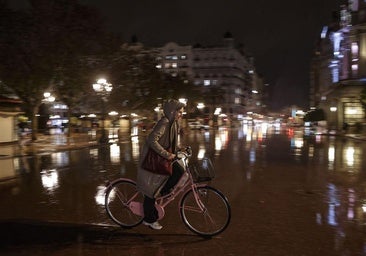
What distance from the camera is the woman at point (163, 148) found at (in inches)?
274

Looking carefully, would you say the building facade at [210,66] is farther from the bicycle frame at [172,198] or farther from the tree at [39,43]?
the bicycle frame at [172,198]

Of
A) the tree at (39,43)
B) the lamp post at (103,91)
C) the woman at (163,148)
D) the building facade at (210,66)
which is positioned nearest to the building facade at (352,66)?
the lamp post at (103,91)

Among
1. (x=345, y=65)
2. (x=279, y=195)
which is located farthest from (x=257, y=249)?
(x=345, y=65)

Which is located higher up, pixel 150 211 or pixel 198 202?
pixel 198 202

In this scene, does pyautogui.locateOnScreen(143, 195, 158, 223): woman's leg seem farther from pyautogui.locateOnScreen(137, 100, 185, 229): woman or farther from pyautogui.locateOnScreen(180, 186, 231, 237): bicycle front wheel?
pyautogui.locateOnScreen(180, 186, 231, 237): bicycle front wheel

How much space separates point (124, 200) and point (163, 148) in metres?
1.39

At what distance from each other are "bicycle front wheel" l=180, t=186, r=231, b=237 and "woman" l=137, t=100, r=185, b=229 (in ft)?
1.27

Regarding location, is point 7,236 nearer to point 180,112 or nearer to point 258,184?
point 180,112

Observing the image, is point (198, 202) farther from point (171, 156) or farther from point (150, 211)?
point (171, 156)

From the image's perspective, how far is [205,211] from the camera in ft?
23.2

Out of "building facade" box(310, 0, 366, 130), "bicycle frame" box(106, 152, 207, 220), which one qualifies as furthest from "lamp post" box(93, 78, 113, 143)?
"bicycle frame" box(106, 152, 207, 220)

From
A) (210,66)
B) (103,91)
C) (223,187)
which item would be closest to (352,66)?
(103,91)

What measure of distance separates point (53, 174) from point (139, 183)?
29.8 feet

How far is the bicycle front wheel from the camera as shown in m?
6.95
